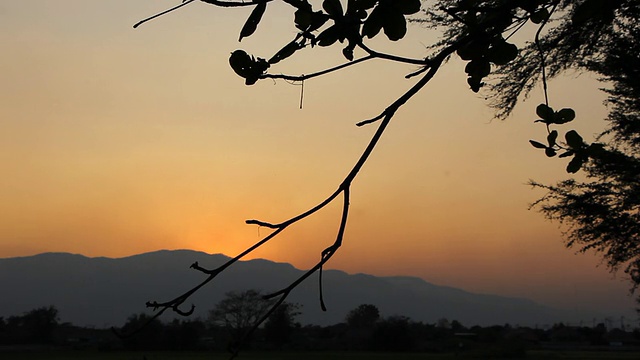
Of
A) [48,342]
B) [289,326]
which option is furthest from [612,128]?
[48,342]

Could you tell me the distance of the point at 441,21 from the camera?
397 inches

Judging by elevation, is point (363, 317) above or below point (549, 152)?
above

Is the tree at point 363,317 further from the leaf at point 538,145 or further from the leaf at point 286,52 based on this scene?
the leaf at point 286,52

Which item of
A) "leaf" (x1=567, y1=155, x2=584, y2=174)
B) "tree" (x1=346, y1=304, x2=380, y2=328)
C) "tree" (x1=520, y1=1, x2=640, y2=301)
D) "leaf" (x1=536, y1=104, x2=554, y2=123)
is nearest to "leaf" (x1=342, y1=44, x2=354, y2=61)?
"leaf" (x1=536, y1=104, x2=554, y2=123)

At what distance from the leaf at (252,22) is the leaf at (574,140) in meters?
1.63

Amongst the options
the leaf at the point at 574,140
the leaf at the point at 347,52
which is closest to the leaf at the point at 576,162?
the leaf at the point at 574,140

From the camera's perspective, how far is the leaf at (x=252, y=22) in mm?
1820

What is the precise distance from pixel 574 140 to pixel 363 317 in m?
65.3

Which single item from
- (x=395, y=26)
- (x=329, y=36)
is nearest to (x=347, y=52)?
(x=329, y=36)

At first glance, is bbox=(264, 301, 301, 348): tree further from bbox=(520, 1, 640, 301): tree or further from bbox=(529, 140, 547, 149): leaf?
bbox=(529, 140, 547, 149): leaf

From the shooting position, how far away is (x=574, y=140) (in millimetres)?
2965

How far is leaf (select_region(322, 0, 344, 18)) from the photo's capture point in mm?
1938

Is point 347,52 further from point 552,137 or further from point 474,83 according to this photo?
point 552,137

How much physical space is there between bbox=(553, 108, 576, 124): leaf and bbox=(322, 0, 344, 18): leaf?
1.27m
